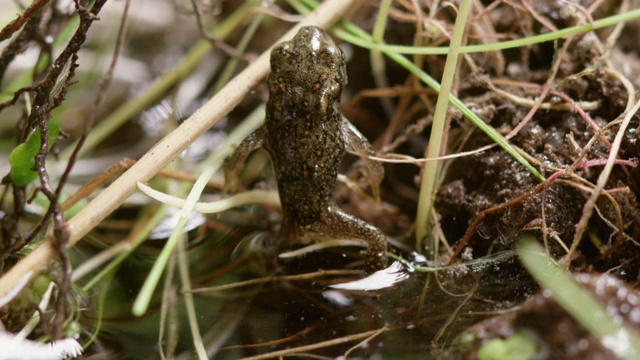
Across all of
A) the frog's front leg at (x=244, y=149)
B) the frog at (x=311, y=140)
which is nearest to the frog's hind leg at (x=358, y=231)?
the frog at (x=311, y=140)

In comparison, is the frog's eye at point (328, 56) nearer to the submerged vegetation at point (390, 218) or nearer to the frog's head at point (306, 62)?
the frog's head at point (306, 62)

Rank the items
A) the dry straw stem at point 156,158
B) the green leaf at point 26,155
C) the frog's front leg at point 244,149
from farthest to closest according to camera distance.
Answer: the frog's front leg at point 244,149
the green leaf at point 26,155
the dry straw stem at point 156,158

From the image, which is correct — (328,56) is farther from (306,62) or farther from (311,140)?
(311,140)

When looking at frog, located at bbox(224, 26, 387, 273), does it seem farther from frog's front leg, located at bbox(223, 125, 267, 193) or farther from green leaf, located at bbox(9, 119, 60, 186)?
green leaf, located at bbox(9, 119, 60, 186)

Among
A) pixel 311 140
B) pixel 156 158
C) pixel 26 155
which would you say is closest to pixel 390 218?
pixel 311 140

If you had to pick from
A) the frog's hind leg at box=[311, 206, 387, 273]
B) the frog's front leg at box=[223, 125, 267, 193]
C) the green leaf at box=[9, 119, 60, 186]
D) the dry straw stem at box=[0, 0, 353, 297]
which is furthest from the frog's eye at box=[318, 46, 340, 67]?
the green leaf at box=[9, 119, 60, 186]

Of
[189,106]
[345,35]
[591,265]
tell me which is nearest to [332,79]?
[345,35]
